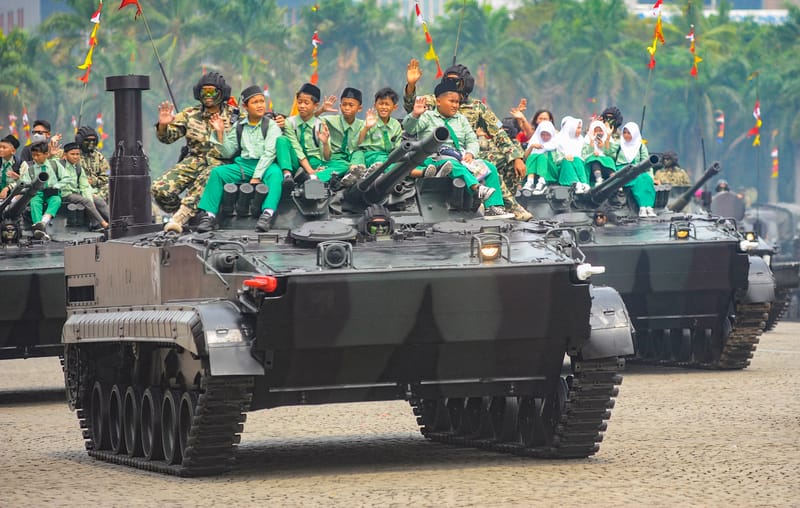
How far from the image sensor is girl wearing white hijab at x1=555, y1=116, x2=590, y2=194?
26281mm

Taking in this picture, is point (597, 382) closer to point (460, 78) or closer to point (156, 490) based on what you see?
point (156, 490)

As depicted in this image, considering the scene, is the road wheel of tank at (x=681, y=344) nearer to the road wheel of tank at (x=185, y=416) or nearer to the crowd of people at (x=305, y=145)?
the crowd of people at (x=305, y=145)

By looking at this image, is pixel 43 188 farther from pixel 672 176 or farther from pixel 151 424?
pixel 672 176

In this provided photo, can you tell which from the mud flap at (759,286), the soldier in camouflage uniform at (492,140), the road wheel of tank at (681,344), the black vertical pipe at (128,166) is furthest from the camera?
the road wheel of tank at (681,344)

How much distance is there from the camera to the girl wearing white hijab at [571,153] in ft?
86.2

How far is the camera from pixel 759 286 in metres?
24.2

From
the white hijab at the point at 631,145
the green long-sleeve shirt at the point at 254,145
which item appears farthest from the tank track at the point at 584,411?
the white hijab at the point at 631,145

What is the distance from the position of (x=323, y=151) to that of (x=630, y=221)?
872cm

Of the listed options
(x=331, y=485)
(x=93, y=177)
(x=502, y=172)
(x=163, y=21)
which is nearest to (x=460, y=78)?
(x=502, y=172)

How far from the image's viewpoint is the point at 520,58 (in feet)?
322

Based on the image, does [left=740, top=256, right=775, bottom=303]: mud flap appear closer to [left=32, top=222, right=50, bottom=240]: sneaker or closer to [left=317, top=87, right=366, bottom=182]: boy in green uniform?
[left=317, top=87, right=366, bottom=182]: boy in green uniform

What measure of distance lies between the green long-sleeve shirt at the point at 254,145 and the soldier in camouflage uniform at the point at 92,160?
1086 cm

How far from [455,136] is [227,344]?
4.91 meters

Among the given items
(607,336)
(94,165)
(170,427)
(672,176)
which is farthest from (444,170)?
(672,176)
